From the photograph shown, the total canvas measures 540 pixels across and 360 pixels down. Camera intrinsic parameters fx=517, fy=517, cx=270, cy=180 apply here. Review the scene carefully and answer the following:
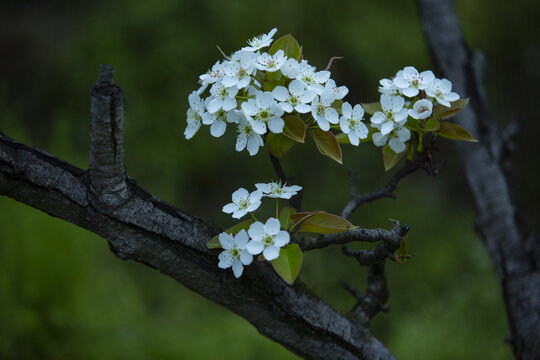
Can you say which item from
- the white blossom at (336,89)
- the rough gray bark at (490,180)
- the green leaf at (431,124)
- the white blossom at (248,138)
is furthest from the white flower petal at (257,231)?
the rough gray bark at (490,180)

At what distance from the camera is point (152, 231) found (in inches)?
27.9

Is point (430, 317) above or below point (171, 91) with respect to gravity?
below

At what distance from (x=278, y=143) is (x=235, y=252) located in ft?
0.54

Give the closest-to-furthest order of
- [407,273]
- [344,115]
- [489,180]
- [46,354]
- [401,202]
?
[344,115]
[489,180]
[46,354]
[407,273]
[401,202]

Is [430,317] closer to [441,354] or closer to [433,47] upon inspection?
[441,354]

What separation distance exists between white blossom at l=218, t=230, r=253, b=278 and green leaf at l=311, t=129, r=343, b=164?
168mm

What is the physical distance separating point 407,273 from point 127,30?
2.00m

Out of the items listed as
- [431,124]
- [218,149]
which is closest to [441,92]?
[431,124]

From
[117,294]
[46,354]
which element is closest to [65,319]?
[46,354]

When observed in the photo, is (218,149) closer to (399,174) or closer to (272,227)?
(399,174)

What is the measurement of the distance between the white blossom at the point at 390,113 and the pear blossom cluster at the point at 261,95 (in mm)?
55

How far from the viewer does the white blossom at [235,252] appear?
25.8 inches

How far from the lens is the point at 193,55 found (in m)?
2.87

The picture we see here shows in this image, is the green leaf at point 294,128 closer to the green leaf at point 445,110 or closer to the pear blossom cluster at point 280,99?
the pear blossom cluster at point 280,99
